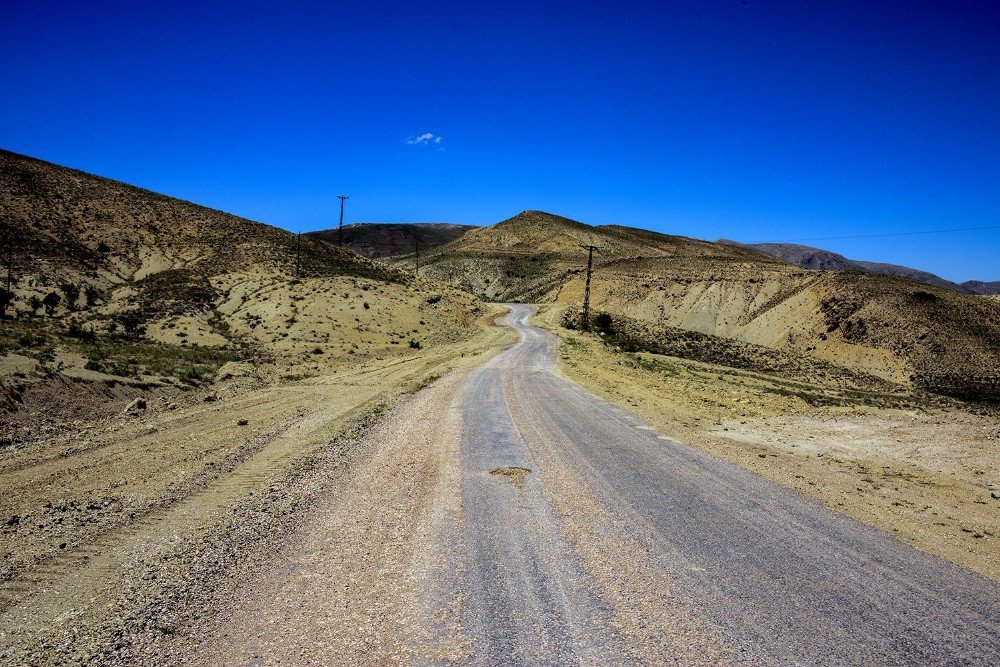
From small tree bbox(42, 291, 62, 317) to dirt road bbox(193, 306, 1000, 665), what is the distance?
42.4m

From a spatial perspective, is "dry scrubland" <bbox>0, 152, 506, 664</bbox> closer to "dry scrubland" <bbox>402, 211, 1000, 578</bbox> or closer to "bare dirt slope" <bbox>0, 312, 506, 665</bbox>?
A: "bare dirt slope" <bbox>0, 312, 506, 665</bbox>

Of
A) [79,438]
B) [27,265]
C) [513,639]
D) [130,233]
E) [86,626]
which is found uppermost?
[130,233]

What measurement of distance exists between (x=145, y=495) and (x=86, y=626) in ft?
14.4

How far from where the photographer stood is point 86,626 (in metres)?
4.55

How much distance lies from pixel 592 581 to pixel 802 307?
65667mm

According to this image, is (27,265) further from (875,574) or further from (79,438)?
(875,574)

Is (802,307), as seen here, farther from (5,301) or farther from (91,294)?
(5,301)

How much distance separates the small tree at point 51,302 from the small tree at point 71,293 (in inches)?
30.7

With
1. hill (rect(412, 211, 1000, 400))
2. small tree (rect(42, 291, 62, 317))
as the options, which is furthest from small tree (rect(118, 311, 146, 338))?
hill (rect(412, 211, 1000, 400))

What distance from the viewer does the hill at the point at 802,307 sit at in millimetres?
47156

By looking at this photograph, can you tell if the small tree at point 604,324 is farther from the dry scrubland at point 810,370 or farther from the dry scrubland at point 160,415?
the dry scrubland at point 160,415

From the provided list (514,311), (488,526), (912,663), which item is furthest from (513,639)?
(514,311)

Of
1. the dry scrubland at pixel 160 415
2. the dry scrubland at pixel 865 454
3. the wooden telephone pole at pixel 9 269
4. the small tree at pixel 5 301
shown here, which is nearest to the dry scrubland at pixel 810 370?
the dry scrubland at pixel 865 454

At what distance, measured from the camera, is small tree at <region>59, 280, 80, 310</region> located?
41.6 meters
